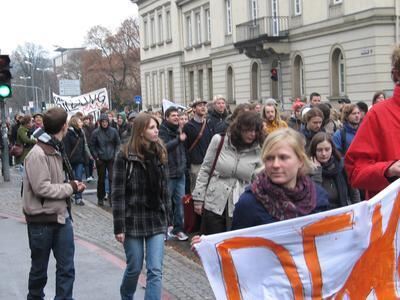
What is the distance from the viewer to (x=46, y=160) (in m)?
5.56

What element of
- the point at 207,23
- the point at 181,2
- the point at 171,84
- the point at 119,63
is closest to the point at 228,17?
the point at 207,23

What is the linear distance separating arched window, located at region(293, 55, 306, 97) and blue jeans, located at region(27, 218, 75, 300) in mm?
31344

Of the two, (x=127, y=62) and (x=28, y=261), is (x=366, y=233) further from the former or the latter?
(x=127, y=62)

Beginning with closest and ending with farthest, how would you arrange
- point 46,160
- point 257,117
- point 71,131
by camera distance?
point 46,160 < point 257,117 < point 71,131

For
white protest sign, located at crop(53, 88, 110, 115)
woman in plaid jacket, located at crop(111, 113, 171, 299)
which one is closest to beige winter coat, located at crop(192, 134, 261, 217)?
woman in plaid jacket, located at crop(111, 113, 171, 299)

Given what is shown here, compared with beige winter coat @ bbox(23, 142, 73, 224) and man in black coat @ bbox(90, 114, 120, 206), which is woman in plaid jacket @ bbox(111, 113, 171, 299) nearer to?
beige winter coat @ bbox(23, 142, 73, 224)

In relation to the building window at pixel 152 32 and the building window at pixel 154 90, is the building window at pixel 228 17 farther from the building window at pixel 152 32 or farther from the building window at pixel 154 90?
the building window at pixel 154 90

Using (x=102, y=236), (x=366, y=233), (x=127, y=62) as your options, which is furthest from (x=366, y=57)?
(x=127, y=62)

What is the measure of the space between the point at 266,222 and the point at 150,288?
229cm

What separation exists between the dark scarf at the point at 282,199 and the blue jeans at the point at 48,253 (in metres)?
2.56

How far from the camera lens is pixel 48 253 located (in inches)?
226

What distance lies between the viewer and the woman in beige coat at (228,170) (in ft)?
19.8

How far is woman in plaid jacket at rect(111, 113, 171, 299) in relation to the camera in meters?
5.56

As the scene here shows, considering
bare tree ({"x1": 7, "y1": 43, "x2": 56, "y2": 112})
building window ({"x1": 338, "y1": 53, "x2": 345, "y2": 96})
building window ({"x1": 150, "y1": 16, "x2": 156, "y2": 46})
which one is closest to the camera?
building window ({"x1": 338, "y1": 53, "x2": 345, "y2": 96})
